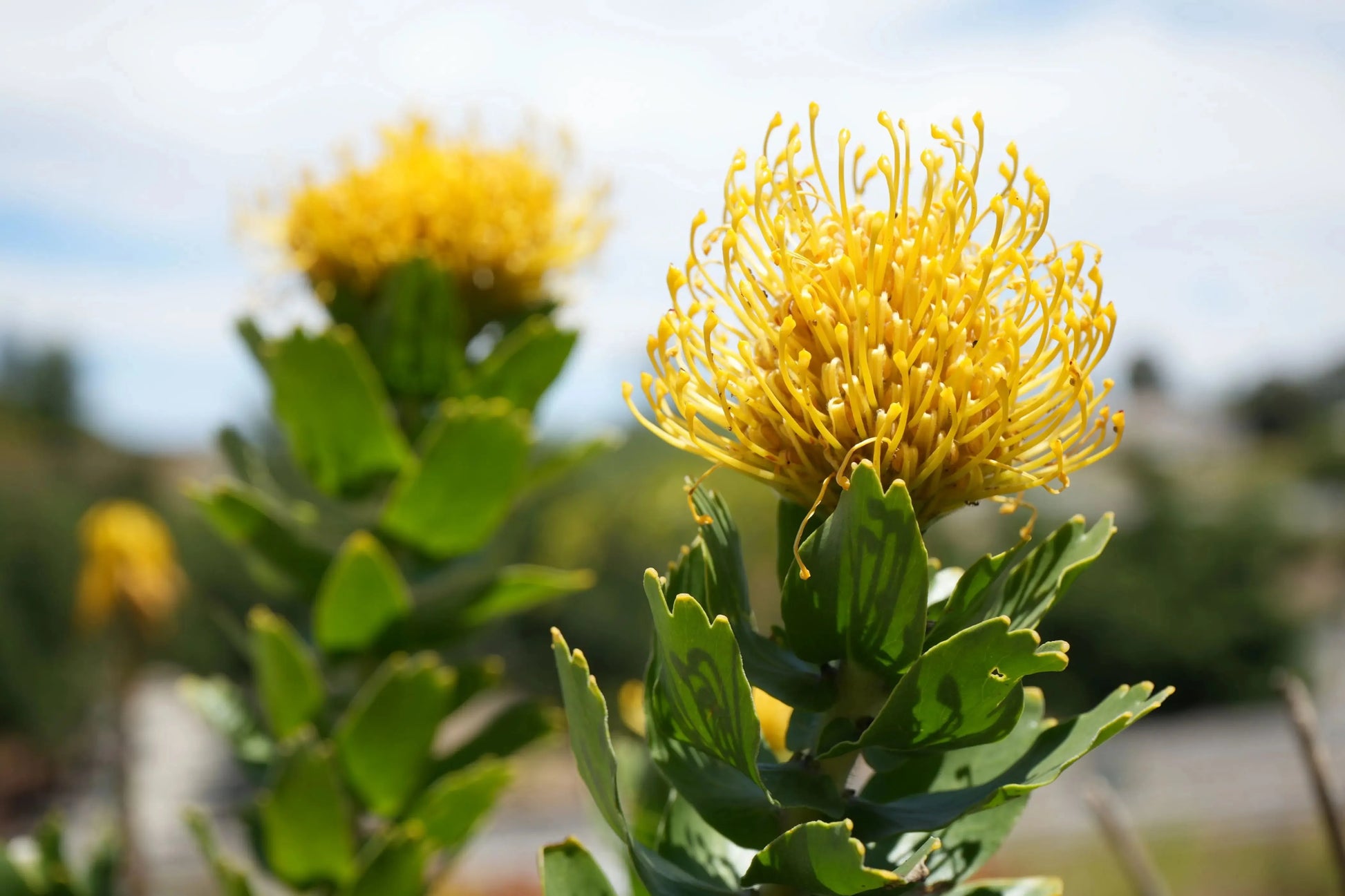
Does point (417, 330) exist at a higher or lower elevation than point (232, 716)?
higher

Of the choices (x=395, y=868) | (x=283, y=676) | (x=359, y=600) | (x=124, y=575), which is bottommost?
(x=395, y=868)

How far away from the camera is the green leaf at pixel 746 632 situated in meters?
1.25

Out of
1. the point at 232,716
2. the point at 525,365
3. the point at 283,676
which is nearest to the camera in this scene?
the point at 283,676

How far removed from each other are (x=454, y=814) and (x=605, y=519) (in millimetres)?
17808

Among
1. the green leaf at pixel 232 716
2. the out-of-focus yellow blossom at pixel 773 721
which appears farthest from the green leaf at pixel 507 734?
the out-of-focus yellow blossom at pixel 773 721

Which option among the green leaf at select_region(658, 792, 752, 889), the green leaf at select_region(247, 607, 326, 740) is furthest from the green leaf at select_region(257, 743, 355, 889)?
the green leaf at select_region(658, 792, 752, 889)

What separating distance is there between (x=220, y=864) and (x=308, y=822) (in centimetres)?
18

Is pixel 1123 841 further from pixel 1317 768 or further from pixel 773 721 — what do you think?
pixel 773 721

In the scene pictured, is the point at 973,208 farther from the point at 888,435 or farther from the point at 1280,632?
the point at 1280,632

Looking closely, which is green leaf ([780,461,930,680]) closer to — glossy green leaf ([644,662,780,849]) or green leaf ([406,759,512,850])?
glossy green leaf ([644,662,780,849])

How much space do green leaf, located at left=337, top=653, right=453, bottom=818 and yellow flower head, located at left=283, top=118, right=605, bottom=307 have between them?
33.6 inches

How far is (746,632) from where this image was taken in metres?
1.26

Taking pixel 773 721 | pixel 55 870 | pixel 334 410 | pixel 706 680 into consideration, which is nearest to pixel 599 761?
pixel 706 680

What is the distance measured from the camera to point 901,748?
3.91 ft
